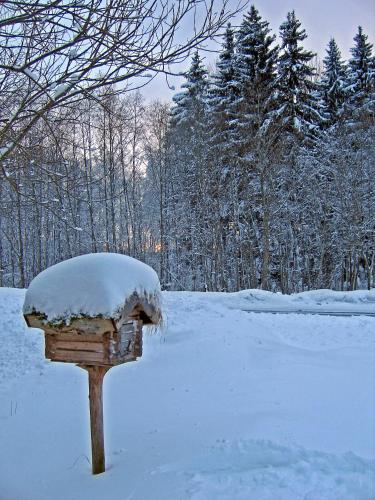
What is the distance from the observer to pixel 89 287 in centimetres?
329

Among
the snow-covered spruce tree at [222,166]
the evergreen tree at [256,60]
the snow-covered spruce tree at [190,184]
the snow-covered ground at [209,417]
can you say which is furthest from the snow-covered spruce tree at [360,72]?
the snow-covered ground at [209,417]

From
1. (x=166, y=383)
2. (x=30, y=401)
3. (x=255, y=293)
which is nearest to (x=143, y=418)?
(x=166, y=383)

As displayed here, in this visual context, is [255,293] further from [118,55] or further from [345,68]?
[345,68]

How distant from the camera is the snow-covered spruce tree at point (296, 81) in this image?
915 inches

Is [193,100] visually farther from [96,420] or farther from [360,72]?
[96,420]

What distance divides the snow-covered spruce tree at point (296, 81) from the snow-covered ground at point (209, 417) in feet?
52.5

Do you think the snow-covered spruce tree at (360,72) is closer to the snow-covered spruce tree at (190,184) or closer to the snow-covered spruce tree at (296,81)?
the snow-covered spruce tree at (296,81)

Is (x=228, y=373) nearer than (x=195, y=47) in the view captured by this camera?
No

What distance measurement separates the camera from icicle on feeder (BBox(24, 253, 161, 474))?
3250mm

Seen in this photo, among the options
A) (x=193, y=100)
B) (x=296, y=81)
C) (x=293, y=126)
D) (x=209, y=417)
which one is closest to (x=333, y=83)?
(x=296, y=81)

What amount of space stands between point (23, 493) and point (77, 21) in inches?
146

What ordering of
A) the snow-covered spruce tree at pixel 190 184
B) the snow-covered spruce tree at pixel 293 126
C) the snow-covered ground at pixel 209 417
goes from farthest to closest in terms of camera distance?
the snow-covered spruce tree at pixel 190 184
the snow-covered spruce tree at pixel 293 126
the snow-covered ground at pixel 209 417

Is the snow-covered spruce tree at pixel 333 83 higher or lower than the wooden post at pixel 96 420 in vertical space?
higher

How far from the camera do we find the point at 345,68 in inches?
1056
